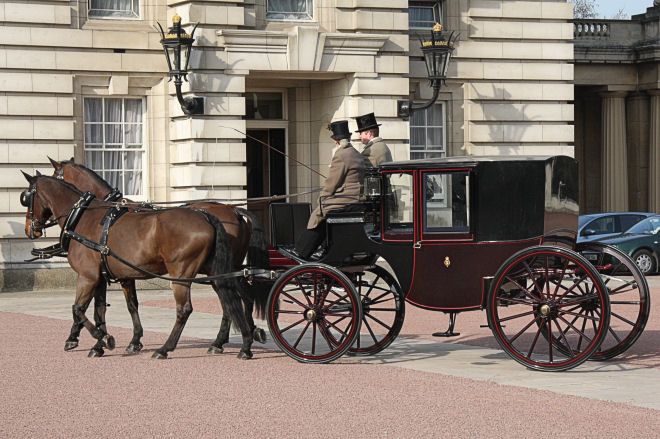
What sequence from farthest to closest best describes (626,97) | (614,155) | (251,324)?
(626,97), (614,155), (251,324)

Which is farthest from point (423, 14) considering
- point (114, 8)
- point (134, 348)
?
point (134, 348)

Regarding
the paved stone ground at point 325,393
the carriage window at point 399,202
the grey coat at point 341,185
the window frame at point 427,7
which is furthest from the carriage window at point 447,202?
the window frame at point 427,7

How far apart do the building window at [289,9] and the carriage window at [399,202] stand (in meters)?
11.3

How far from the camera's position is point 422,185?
37.4ft

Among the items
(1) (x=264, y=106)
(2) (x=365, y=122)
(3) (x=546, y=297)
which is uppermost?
(1) (x=264, y=106)

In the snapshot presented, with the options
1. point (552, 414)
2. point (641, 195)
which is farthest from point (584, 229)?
point (552, 414)

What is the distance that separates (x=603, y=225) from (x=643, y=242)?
4.47ft

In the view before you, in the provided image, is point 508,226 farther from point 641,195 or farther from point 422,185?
point 641,195

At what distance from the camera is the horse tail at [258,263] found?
1256cm

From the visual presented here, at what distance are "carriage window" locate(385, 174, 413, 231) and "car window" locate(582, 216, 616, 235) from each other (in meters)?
15.3

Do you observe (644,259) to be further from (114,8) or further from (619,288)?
(619,288)

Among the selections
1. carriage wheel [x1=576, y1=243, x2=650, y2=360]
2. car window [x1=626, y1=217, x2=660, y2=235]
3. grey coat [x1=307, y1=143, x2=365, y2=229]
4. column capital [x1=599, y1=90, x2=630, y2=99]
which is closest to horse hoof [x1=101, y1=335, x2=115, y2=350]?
grey coat [x1=307, y1=143, x2=365, y2=229]

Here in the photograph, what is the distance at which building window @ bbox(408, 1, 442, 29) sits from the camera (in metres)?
24.7

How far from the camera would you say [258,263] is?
12703 millimetres
